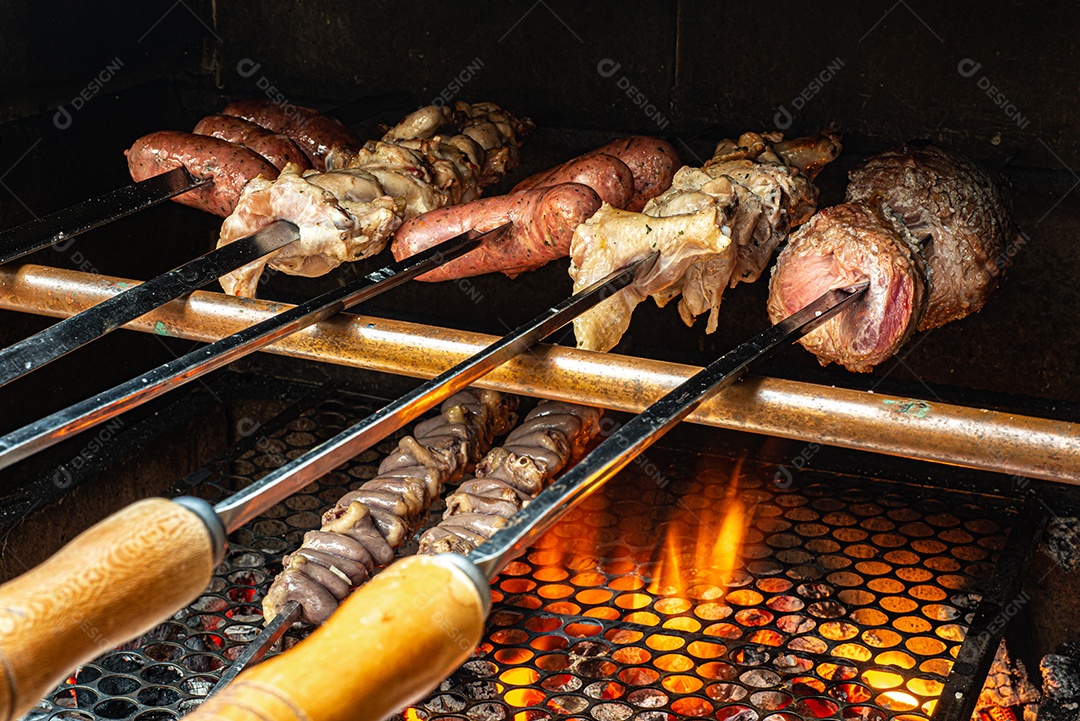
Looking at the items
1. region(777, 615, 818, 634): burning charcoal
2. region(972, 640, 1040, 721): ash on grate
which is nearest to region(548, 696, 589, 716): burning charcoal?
region(777, 615, 818, 634): burning charcoal

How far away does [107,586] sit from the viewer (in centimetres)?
105

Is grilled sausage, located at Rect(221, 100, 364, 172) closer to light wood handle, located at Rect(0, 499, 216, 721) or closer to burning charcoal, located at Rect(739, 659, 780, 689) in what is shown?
burning charcoal, located at Rect(739, 659, 780, 689)

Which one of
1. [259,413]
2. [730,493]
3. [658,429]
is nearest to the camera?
[658,429]

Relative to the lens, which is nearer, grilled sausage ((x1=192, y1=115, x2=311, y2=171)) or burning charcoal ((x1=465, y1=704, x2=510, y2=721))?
burning charcoal ((x1=465, y1=704, x2=510, y2=721))

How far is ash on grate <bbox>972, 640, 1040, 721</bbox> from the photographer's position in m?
2.71

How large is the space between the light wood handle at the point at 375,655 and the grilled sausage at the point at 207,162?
1.69m

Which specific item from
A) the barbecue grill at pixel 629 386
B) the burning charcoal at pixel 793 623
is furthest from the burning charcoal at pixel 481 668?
the burning charcoal at pixel 793 623

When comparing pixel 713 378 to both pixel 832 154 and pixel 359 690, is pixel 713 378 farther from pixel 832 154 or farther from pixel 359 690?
pixel 832 154

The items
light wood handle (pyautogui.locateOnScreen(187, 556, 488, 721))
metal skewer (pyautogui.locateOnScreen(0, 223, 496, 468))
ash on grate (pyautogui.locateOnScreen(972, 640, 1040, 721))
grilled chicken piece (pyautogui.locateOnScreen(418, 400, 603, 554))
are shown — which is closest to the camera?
light wood handle (pyautogui.locateOnScreen(187, 556, 488, 721))

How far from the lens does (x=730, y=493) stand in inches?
122

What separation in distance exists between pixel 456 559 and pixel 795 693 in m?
1.47

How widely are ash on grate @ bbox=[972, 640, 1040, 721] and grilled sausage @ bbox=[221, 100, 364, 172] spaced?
205 centimetres

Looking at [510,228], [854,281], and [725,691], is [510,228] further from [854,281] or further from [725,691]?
[725,691]

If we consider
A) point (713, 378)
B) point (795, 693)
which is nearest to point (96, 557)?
point (713, 378)
